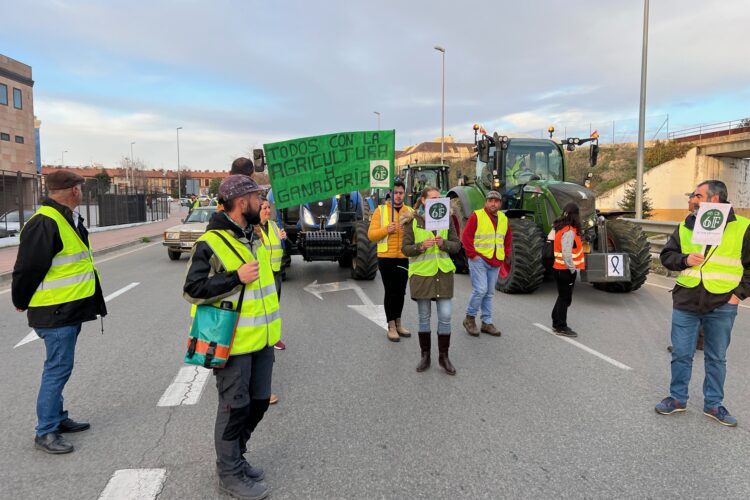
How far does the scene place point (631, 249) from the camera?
8.73 metres

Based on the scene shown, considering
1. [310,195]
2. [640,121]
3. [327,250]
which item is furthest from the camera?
[640,121]

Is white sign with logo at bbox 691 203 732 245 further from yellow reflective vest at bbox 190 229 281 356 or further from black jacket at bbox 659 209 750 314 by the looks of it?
yellow reflective vest at bbox 190 229 281 356

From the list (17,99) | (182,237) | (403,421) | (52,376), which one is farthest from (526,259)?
(17,99)

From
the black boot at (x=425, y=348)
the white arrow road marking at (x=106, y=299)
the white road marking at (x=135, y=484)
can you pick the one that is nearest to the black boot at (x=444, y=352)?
the black boot at (x=425, y=348)

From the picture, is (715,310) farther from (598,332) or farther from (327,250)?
(327,250)

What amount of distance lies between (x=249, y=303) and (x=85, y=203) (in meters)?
26.6

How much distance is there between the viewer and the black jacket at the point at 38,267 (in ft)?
10.9

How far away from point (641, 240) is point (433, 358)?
17.4 ft

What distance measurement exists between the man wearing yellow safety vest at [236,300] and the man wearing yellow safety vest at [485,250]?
3883mm

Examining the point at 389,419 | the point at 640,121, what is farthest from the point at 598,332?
the point at 640,121

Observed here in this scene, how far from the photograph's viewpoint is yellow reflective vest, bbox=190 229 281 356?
2760 mm

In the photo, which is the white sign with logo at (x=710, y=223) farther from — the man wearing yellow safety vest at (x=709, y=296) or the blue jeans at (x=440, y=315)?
the blue jeans at (x=440, y=315)

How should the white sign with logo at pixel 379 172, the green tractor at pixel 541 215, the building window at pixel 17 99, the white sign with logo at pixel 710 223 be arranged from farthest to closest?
the building window at pixel 17 99 < the green tractor at pixel 541 215 < the white sign with logo at pixel 379 172 < the white sign with logo at pixel 710 223

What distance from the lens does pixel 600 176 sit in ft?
141
